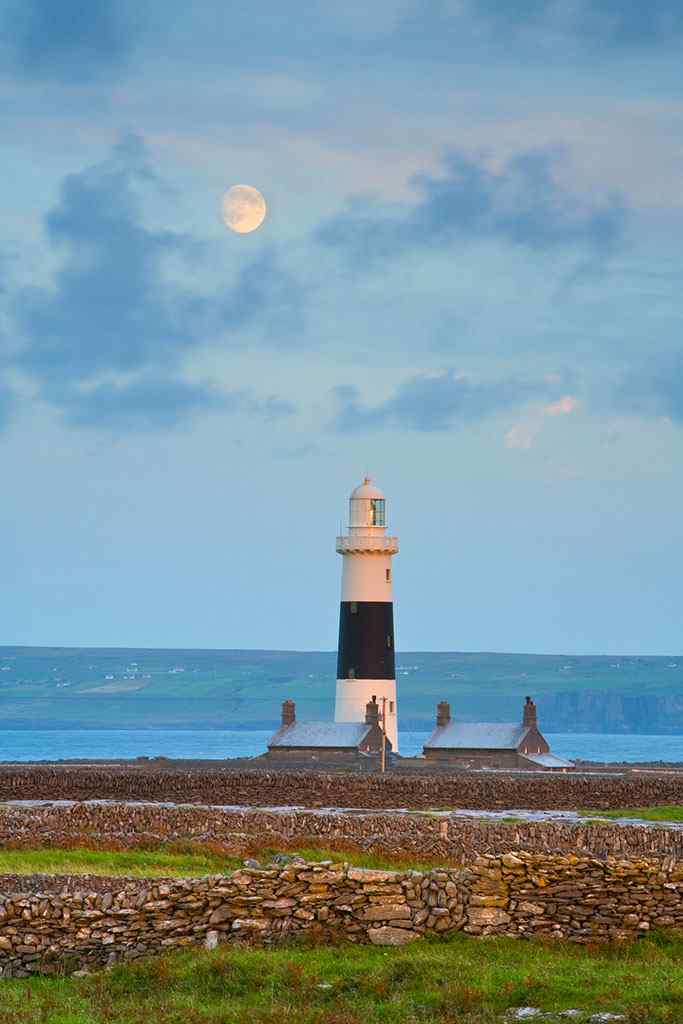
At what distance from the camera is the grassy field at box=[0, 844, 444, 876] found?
34.3 meters

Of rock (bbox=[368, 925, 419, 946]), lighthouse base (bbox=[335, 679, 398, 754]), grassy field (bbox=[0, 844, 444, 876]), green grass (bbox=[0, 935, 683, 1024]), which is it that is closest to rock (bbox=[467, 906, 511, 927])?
green grass (bbox=[0, 935, 683, 1024])

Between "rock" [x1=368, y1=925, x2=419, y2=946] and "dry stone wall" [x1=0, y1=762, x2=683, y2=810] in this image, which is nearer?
"rock" [x1=368, y1=925, x2=419, y2=946]

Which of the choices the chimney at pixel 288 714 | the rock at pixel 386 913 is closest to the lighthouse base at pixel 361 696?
the chimney at pixel 288 714

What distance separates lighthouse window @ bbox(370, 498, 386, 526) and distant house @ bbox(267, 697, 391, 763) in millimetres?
8426

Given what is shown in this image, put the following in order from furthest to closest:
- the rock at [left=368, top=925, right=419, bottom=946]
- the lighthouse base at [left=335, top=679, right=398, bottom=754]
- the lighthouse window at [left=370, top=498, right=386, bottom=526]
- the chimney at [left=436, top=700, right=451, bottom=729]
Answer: the chimney at [left=436, top=700, right=451, bottom=729]
the lighthouse window at [left=370, top=498, right=386, bottom=526]
the lighthouse base at [left=335, top=679, right=398, bottom=754]
the rock at [left=368, top=925, right=419, bottom=946]

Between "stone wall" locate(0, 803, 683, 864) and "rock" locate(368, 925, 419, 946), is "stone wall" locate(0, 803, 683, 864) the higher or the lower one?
the higher one

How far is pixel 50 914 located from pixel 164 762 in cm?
6785

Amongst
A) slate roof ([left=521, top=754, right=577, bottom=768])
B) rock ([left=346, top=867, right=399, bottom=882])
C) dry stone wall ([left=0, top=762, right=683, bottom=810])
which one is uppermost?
slate roof ([left=521, top=754, right=577, bottom=768])

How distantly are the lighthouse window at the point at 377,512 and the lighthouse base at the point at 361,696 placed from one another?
732cm

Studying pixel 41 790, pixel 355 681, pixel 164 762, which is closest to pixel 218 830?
pixel 41 790

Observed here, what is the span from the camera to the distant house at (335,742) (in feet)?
262

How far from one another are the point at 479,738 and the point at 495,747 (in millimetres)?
1739

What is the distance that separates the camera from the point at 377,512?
278ft

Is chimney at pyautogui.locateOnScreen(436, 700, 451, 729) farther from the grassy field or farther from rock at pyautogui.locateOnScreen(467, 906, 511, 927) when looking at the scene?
rock at pyautogui.locateOnScreen(467, 906, 511, 927)
